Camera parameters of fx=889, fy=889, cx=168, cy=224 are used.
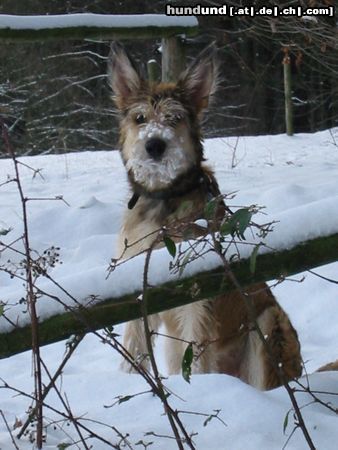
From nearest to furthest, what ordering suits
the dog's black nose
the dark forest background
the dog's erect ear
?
the dog's black nose → the dog's erect ear → the dark forest background

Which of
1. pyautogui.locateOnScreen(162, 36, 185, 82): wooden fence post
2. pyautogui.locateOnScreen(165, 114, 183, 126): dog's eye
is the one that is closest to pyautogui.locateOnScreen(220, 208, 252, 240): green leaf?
pyautogui.locateOnScreen(165, 114, 183, 126): dog's eye

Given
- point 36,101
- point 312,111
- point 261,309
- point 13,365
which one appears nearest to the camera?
point 261,309

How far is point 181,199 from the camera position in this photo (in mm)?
5344

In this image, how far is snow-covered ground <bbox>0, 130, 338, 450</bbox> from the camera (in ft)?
9.19

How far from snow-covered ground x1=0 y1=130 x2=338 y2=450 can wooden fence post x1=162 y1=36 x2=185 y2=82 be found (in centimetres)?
134

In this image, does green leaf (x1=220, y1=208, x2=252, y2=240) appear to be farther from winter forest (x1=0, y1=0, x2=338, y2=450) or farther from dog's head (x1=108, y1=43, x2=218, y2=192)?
dog's head (x1=108, y1=43, x2=218, y2=192)

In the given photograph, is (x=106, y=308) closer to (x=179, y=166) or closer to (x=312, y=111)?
(x=179, y=166)

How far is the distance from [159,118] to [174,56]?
2.89 metres

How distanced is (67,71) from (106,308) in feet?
78.5

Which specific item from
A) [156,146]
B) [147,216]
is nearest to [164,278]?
[147,216]

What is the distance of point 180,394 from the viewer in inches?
128

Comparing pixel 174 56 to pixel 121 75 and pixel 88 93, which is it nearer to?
pixel 121 75

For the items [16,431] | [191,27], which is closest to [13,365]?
[16,431]

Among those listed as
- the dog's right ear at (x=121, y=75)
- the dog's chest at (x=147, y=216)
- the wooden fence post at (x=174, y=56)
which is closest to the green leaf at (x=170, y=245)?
the dog's chest at (x=147, y=216)
